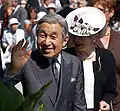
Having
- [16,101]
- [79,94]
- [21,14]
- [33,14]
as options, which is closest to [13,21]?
[33,14]

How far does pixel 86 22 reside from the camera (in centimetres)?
331

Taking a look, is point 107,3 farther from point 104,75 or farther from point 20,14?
point 20,14

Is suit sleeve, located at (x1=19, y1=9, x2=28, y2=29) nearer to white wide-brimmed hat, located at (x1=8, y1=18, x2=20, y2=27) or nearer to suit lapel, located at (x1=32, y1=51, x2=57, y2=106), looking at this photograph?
white wide-brimmed hat, located at (x1=8, y1=18, x2=20, y2=27)

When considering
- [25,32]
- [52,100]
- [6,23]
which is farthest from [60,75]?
[6,23]

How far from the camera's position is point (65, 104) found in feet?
9.01

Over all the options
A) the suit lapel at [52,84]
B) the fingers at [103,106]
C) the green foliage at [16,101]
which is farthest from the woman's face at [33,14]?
the green foliage at [16,101]

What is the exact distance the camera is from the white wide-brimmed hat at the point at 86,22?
10.6ft

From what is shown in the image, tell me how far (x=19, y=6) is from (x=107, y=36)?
982cm

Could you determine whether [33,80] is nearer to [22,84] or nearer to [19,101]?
[22,84]

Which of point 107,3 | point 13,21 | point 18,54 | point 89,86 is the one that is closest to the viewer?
point 18,54

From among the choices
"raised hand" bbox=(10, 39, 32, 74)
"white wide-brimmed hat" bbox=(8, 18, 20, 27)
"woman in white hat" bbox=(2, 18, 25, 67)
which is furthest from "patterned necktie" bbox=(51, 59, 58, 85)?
"white wide-brimmed hat" bbox=(8, 18, 20, 27)

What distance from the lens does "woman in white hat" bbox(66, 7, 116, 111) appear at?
10.5 feet

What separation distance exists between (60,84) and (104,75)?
674mm

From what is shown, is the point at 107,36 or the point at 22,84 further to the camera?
the point at 107,36
